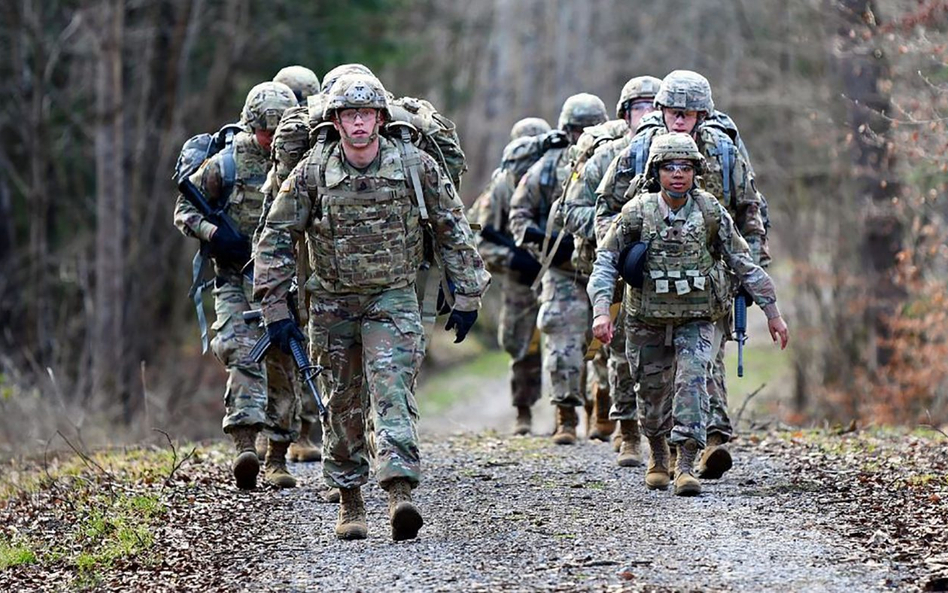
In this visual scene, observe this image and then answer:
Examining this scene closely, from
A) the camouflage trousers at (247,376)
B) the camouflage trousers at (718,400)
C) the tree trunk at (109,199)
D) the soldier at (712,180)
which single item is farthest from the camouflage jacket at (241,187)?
the tree trunk at (109,199)

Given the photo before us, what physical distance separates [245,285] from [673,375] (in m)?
2.92

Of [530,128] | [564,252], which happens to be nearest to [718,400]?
[564,252]

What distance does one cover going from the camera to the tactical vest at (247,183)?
34.1ft

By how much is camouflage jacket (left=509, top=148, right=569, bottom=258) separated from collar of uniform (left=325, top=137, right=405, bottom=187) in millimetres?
4213

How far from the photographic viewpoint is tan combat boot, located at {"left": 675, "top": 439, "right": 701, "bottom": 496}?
363 inches

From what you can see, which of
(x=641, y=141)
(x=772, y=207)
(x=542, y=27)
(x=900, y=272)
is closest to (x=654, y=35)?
(x=542, y=27)

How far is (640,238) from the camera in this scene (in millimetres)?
9258

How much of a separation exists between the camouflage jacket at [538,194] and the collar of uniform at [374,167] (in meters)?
4.21

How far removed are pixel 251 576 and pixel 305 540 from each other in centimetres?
78

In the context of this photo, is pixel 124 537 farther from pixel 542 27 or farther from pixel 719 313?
pixel 542 27

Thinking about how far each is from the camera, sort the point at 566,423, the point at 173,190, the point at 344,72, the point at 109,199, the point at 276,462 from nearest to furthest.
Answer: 1. the point at 344,72
2. the point at 276,462
3. the point at 566,423
4. the point at 109,199
5. the point at 173,190

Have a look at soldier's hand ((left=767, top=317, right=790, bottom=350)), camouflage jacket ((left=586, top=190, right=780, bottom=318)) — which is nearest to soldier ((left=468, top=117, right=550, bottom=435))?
camouflage jacket ((left=586, top=190, right=780, bottom=318))

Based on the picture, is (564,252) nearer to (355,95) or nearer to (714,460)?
(714,460)

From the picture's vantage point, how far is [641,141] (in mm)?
9828
